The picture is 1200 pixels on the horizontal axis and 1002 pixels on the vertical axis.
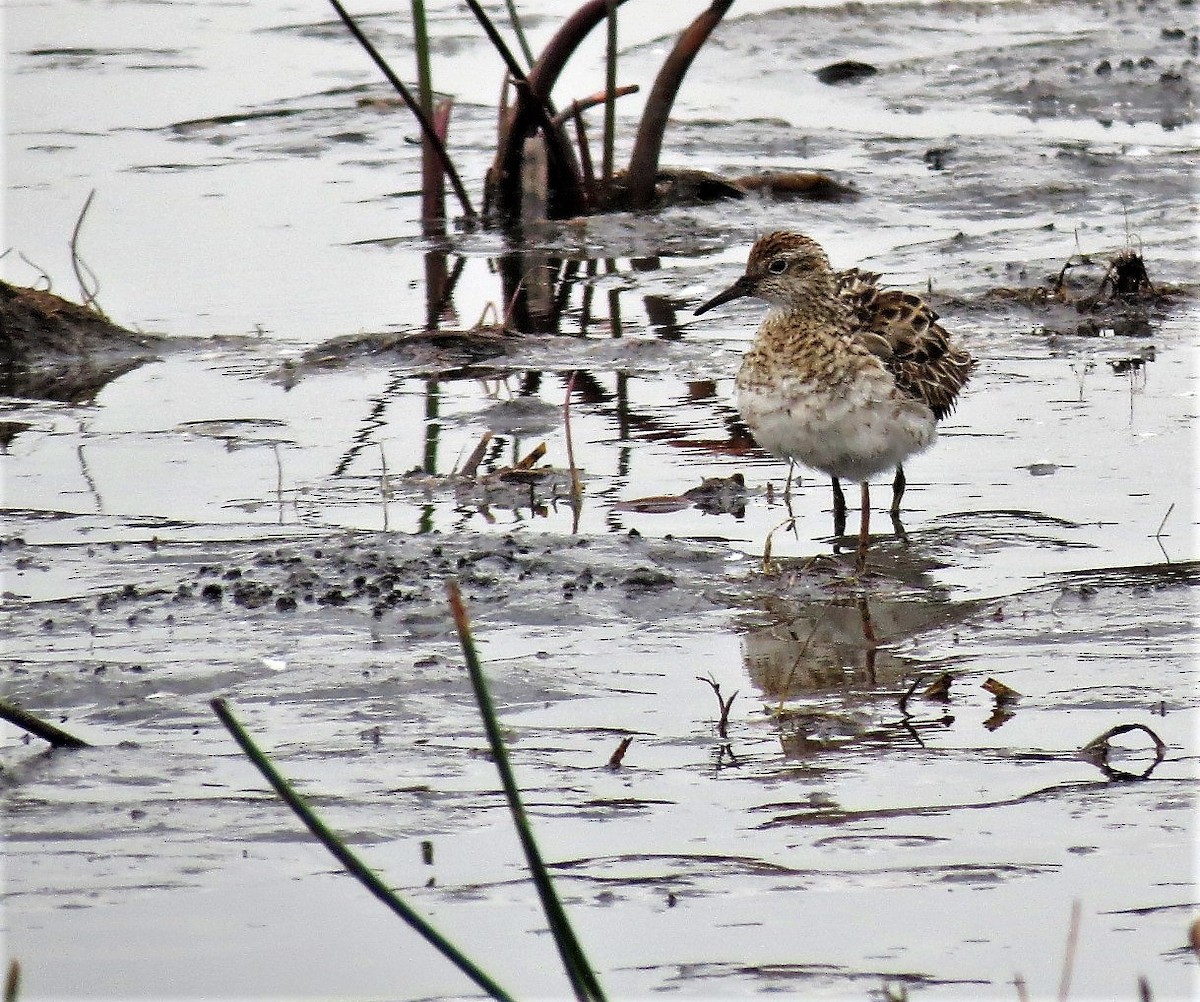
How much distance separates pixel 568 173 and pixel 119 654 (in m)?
6.29

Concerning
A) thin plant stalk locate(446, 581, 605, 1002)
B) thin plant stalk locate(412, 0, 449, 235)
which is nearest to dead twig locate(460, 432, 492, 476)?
thin plant stalk locate(412, 0, 449, 235)

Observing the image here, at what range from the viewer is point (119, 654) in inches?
227

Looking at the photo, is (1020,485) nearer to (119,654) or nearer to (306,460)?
(306,460)

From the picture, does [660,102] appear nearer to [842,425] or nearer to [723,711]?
[842,425]

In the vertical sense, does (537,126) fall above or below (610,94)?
below

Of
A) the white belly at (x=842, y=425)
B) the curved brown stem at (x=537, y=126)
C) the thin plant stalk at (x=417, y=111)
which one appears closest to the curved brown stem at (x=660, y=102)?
the curved brown stem at (x=537, y=126)

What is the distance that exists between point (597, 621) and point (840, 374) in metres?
1.48

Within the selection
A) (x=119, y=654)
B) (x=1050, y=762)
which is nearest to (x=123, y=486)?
(x=119, y=654)

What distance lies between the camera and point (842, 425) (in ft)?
22.9

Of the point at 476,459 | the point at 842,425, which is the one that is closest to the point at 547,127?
the point at 476,459

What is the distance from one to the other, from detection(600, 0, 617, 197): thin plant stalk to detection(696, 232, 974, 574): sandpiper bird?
3028 millimetres

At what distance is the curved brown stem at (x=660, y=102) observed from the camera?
35.6 feet

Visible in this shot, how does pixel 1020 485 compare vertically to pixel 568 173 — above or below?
below

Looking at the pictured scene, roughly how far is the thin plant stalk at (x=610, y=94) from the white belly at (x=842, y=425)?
3720 mm
